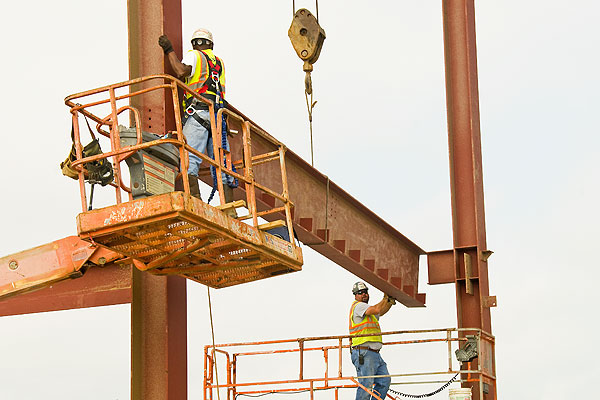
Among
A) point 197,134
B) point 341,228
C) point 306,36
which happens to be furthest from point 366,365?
point 197,134

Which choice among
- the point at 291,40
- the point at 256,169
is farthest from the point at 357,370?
the point at 291,40

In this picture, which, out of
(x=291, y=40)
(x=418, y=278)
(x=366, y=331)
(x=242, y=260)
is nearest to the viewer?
(x=242, y=260)

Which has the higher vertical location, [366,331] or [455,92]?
[455,92]

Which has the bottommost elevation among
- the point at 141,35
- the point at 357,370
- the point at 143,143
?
the point at 357,370

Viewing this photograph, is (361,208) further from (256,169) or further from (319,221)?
(256,169)

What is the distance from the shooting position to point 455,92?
19.7 meters

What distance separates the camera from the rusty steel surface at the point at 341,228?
56.0ft

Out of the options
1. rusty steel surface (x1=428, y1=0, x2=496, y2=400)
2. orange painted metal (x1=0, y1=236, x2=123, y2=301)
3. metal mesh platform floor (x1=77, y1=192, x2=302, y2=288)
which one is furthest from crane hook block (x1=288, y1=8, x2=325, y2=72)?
orange painted metal (x1=0, y1=236, x2=123, y2=301)

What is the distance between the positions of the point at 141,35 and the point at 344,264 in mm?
5721

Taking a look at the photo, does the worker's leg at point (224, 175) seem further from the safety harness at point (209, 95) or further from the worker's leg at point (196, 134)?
the worker's leg at point (196, 134)

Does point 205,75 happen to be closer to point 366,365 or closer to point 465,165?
point 366,365

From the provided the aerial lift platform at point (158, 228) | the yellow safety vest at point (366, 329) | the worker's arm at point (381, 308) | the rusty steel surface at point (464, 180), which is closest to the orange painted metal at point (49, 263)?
the aerial lift platform at point (158, 228)

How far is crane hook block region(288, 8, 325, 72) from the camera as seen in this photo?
1917 cm

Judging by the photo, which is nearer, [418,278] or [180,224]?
[180,224]
